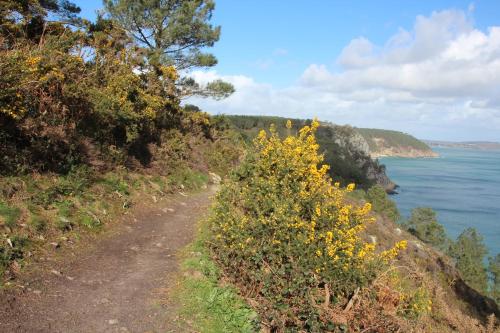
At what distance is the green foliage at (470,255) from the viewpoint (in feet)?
157

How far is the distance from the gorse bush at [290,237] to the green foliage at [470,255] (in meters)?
49.2

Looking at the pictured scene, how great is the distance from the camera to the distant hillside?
9473cm

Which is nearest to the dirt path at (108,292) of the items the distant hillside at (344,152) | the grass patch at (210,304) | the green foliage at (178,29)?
the grass patch at (210,304)

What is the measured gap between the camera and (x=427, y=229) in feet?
193

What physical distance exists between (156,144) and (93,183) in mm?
5274

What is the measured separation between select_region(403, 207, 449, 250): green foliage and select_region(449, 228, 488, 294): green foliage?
106 inches

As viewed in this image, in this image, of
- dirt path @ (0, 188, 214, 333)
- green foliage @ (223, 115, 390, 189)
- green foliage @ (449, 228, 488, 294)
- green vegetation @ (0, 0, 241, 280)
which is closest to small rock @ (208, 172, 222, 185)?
green vegetation @ (0, 0, 241, 280)

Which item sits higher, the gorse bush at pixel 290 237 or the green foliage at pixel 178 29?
the green foliage at pixel 178 29

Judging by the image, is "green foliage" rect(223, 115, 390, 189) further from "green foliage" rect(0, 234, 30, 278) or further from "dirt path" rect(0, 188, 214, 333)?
"green foliage" rect(0, 234, 30, 278)

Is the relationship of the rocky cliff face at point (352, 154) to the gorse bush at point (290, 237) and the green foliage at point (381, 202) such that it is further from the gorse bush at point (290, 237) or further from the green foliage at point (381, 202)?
the gorse bush at point (290, 237)

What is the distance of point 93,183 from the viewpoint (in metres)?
9.96

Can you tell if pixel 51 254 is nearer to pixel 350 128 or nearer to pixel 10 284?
pixel 10 284

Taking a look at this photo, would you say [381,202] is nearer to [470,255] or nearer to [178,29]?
[470,255]

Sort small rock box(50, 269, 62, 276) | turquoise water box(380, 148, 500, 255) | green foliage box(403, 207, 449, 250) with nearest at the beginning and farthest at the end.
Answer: small rock box(50, 269, 62, 276) → green foliage box(403, 207, 449, 250) → turquoise water box(380, 148, 500, 255)
